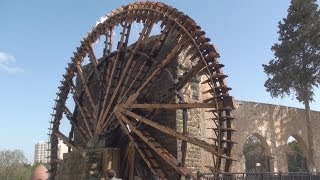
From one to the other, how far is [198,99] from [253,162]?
22.7 meters

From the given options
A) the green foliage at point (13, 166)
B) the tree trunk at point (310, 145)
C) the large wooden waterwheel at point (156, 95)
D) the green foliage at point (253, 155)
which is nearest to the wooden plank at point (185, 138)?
the large wooden waterwheel at point (156, 95)

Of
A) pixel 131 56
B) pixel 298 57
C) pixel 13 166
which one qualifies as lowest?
pixel 13 166

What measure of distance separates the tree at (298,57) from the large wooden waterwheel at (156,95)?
9326 millimetres

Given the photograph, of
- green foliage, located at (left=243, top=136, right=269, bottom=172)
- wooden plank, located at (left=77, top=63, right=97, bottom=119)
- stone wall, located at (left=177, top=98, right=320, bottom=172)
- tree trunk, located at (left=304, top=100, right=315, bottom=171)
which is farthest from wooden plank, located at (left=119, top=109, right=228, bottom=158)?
green foliage, located at (left=243, top=136, right=269, bottom=172)

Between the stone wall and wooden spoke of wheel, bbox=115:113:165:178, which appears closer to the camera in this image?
wooden spoke of wheel, bbox=115:113:165:178

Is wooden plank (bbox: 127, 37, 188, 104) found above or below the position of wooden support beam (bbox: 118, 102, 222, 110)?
above

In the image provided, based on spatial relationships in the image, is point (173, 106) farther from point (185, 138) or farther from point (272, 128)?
point (272, 128)

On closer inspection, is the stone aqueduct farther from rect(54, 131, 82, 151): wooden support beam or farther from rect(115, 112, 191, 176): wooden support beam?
rect(115, 112, 191, 176): wooden support beam

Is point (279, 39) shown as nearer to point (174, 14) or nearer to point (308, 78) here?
point (308, 78)

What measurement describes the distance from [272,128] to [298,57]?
419 centimetres

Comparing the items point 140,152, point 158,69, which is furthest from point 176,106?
point 140,152

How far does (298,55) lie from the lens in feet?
64.4

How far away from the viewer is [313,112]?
2011cm

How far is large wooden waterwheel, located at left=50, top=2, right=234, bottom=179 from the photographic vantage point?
9.17 metres
